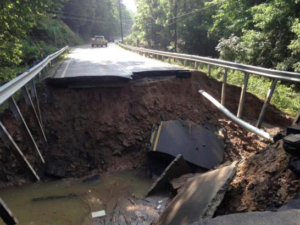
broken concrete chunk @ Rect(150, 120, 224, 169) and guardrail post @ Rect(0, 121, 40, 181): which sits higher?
guardrail post @ Rect(0, 121, 40, 181)

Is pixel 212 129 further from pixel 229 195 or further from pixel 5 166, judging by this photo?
pixel 5 166

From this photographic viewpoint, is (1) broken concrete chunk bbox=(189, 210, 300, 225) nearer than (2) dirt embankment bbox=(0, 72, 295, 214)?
Yes

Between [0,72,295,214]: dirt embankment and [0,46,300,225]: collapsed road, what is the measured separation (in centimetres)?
3

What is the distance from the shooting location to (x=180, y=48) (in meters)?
34.1

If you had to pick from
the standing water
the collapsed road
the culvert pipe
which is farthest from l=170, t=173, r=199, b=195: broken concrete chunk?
the culvert pipe

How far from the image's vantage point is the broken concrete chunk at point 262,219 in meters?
2.70

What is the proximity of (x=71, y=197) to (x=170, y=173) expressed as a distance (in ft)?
7.16

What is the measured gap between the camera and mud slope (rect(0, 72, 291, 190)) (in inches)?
269

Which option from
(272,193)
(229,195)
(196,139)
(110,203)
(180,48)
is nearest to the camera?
Result: (272,193)

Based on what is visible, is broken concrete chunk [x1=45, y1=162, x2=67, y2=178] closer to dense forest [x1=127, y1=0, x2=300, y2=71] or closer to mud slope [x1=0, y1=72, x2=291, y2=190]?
mud slope [x1=0, y1=72, x2=291, y2=190]

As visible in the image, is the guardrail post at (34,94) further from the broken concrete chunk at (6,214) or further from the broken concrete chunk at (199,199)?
the broken concrete chunk at (199,199)

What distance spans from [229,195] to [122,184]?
297cm

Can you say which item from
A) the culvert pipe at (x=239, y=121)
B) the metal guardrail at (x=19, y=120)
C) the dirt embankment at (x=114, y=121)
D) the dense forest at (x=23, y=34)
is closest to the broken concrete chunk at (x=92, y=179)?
the dirt embankment at (x=114, y=121)

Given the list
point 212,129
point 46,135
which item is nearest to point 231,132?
point 212,129
